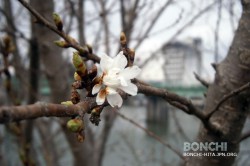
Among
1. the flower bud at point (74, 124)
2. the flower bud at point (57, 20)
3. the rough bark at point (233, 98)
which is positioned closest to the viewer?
the flower bud at point (74, 124)

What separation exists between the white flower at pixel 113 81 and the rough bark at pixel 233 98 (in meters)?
0.62

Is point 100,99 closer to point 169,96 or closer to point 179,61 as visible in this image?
point 169,96

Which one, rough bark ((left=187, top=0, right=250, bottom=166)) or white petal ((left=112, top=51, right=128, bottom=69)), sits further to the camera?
rough bark ((left=187, top=0, right=250, bottom=166))

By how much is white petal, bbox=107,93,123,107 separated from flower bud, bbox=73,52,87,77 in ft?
0.25

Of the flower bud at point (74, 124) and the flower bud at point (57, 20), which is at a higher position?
the flower bud at point (57, 20)

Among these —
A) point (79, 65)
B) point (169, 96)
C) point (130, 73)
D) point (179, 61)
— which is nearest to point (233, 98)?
point (169, 96)

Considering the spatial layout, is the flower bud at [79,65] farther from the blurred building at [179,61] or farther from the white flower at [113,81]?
the blurred building at [179,61]

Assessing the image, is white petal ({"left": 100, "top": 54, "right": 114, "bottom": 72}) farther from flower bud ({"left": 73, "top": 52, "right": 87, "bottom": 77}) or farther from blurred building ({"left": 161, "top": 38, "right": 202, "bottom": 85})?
blurred building ({"left": 161, "top": 38, "right": 202, "bottom": 85})

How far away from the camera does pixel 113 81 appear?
0.69m

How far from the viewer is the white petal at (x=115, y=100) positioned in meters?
0.69

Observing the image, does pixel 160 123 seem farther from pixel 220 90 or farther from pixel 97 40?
Result: pixel 220 90

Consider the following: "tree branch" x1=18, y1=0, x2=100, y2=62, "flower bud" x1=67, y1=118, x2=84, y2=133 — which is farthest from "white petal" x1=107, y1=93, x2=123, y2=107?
"tree branch" x1=18, y1=0, x2=100, y2=62

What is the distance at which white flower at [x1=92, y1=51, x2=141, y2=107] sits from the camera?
2.26 ft

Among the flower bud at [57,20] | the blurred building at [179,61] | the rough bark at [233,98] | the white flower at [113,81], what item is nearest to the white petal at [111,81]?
the white flower at [113,81]
